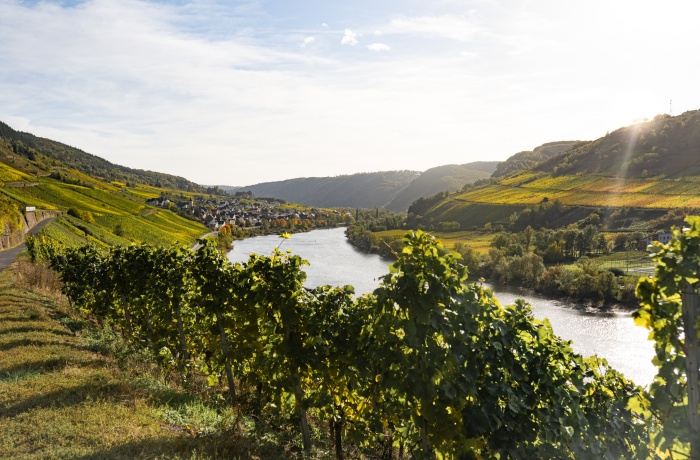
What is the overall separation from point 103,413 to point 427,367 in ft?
20.4

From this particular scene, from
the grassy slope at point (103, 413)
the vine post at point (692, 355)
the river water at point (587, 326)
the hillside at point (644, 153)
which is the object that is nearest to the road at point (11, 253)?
the river water at point (587, 326)

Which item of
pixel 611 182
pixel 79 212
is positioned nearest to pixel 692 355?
pixel 79 212

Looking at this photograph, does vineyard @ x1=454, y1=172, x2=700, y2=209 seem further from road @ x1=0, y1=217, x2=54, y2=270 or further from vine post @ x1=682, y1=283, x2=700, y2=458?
road @ x1=0, y1=217, x2=54, y2=270

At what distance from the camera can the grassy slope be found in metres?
7.17

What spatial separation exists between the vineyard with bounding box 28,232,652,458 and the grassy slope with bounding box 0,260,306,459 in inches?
44.1

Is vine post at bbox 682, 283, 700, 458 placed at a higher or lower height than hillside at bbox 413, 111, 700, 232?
lower

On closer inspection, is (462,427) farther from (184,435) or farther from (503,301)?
(503,301)

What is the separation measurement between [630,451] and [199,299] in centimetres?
945

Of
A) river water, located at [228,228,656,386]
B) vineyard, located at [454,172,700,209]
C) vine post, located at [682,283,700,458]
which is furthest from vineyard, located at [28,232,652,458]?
vineyard, located at [454,172,700,209]

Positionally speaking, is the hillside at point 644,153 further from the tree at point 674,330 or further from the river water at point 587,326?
the tree at point 674,330

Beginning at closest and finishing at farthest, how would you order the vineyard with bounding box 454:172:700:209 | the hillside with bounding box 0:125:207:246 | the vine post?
the vine post → the hillside with bounding box 0:125:207:246 → the vineyard with bounding box 454:172:700:209

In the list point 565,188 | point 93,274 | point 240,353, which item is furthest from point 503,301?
point 565,188

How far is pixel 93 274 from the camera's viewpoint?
20.3 m

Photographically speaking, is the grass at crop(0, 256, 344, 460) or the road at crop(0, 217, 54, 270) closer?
the grass at crop(0, 256, 344, 460)
